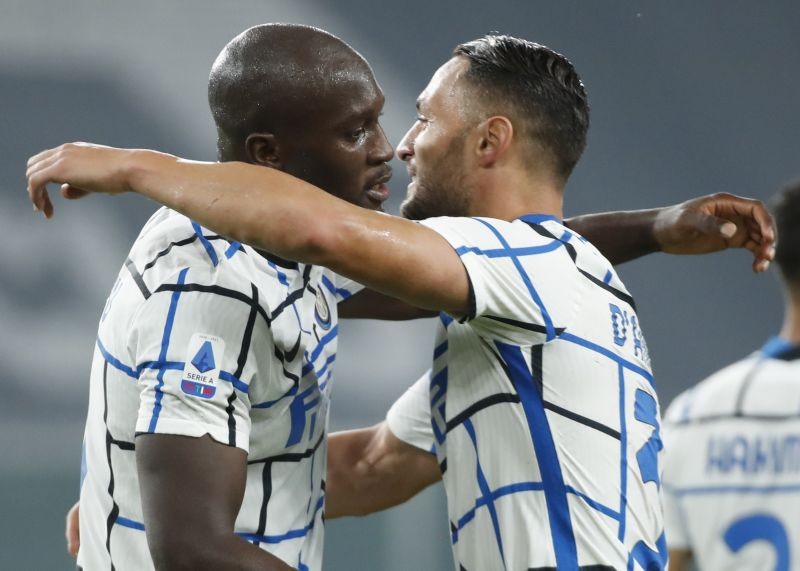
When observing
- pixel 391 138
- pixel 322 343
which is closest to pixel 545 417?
pixel 322 343

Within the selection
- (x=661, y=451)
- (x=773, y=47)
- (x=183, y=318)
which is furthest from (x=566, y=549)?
(x=773, y=47)

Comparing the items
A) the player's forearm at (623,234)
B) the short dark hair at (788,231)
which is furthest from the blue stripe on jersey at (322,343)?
the short dark hair at (788,231)

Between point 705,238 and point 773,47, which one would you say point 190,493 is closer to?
point 705,238

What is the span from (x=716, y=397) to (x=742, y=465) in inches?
5.2

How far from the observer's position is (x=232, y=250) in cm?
181

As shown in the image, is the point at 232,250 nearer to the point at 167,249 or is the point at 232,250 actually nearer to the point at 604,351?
the point at 167,249

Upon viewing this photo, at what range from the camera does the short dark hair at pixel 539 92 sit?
6.55 feet

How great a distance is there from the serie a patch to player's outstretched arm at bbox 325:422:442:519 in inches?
33.0

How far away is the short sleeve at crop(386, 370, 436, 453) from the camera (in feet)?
7.69

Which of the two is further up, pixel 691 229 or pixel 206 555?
pixel 691 229

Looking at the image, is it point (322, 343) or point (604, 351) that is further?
point (322, 343)

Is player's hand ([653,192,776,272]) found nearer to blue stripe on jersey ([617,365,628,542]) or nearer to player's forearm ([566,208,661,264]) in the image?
player's forearm ([566,208,661,264])

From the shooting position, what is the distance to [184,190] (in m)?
1.59

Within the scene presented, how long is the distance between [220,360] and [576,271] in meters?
0.52
